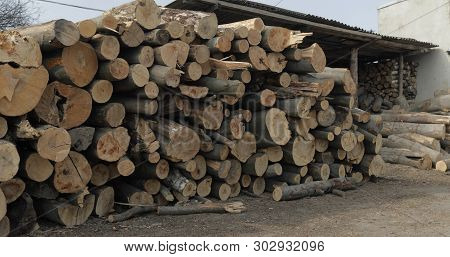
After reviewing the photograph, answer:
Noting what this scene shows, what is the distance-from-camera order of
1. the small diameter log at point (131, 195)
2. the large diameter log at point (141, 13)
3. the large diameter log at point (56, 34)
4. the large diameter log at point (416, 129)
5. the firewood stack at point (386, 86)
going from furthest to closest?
the firewood stack at point (386, 86) → the large diameter log at point (416, 129) → the small diameter log at point (131, 195) → the large diameter log at point (141, 13) → the large diameter log at point (56, 34)

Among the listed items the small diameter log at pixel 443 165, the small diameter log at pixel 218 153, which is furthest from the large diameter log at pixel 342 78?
the small diameter log at pixel 443 165

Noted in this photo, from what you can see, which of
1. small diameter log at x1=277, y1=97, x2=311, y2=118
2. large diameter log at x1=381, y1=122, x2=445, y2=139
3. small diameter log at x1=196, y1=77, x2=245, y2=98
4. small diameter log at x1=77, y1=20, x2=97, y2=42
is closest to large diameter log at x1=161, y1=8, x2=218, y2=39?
small diameter log at x1=196, y1=77, x2=245, y2=98

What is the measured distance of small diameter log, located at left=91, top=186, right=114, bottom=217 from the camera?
4957 millimetres

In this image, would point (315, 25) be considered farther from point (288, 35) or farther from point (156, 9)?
point (156, 9)

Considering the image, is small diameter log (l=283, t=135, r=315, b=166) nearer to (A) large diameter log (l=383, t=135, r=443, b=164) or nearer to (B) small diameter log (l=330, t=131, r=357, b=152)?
(B) small diameter log (l=330, t=131, r=357, b=152)

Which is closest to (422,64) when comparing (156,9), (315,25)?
(315,25)

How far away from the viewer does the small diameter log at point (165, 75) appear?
16.4 feet

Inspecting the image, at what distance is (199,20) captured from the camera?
5.71m

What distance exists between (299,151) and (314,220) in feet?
4.96

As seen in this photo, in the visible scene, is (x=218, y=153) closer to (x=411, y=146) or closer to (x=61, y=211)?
(x=61, y=211)

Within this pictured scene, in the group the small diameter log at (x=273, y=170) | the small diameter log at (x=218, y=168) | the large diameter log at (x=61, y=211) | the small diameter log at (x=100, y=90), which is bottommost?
the large diameter log at (x=61, y=211)

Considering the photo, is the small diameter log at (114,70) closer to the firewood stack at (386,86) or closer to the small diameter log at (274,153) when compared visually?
the small diameter log at (274,153)

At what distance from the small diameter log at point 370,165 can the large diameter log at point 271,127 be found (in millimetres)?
1844

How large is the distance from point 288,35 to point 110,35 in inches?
102
